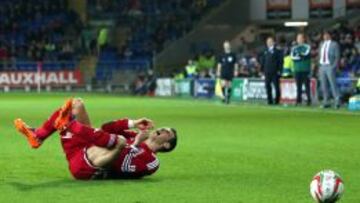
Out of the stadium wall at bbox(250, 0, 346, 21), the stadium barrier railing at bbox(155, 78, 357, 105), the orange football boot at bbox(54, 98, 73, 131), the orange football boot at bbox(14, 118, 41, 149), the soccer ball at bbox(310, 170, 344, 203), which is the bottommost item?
the stadium barrier railing at bbox(155, 78, 357, 105)

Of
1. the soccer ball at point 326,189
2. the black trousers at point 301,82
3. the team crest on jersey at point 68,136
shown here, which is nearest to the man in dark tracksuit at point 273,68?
the black trousers at point 301,82

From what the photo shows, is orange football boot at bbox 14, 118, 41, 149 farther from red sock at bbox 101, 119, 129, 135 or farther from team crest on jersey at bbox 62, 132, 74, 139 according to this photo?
red sock at bbox 101, 119, 129, 135

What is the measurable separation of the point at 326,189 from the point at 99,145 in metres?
2.63

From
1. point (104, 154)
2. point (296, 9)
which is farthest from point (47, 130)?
point (296, 9)

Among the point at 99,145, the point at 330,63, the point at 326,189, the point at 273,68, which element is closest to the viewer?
the point at 326,189

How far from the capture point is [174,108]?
86.8ft

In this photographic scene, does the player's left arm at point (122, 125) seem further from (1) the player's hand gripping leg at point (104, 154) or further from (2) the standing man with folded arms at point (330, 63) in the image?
(2) the standing man with folded arms at point (330, 63)

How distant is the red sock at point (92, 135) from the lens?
9.11m

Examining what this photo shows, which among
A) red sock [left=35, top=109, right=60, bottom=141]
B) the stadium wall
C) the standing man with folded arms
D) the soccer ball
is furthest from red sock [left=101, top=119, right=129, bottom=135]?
the stadium wall

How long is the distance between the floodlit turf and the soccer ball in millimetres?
555

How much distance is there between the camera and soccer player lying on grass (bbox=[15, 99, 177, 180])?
923 cm

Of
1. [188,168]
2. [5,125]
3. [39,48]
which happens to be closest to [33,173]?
[188,168]

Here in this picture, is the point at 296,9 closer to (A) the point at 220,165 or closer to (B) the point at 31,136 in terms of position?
(A) the point at 220,165

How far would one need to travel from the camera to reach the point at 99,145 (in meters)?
9.22
